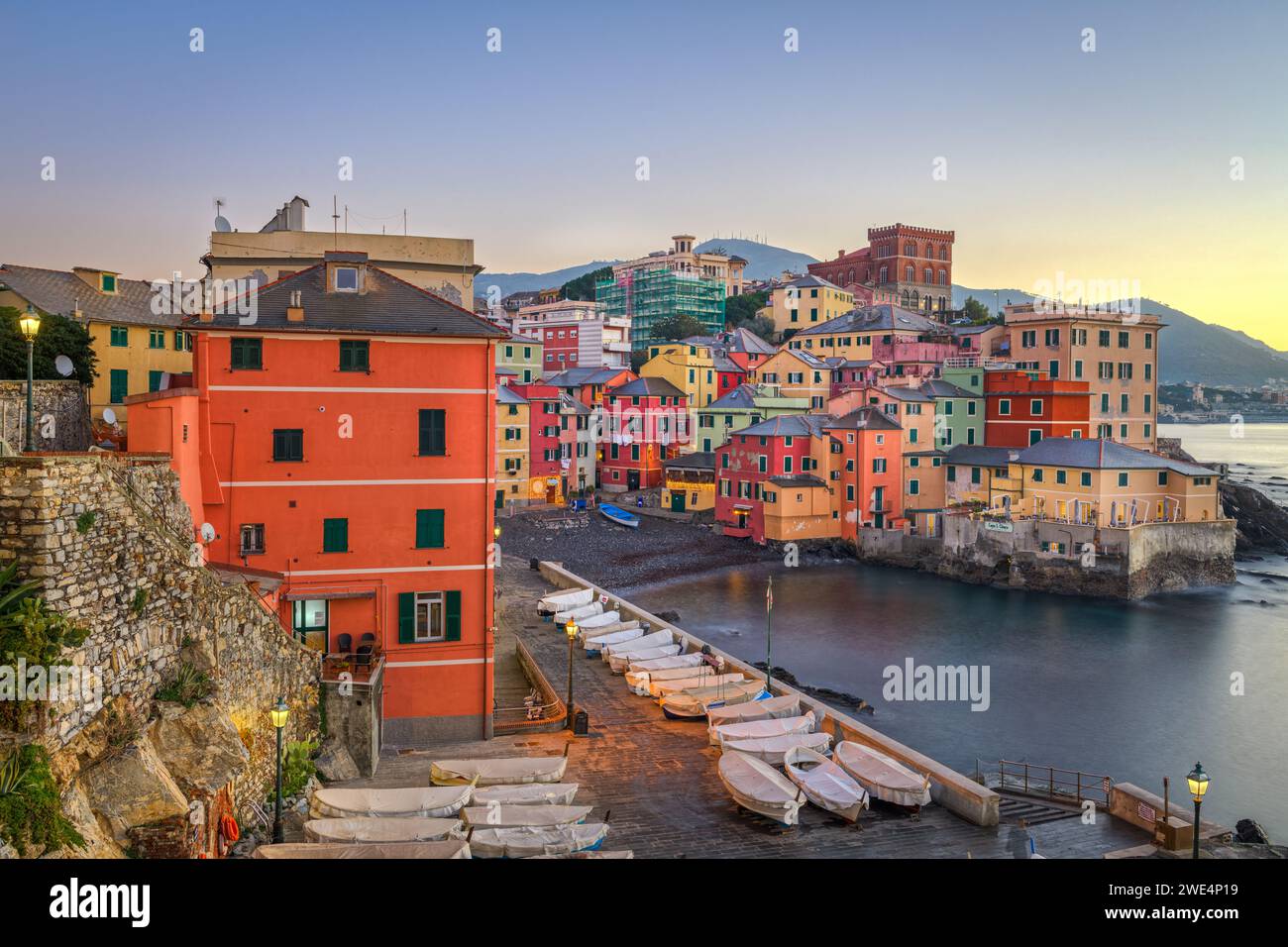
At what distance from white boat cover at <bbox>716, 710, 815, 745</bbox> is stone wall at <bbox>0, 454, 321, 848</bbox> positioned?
36.5 ft

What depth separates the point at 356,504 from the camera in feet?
72.9

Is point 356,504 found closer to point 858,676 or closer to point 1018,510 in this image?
point 858,676

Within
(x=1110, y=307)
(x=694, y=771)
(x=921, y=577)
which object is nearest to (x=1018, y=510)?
(x=921, y=577)

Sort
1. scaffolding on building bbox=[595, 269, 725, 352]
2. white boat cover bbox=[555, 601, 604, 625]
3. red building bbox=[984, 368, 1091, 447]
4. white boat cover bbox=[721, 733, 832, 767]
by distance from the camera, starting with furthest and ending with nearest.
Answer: scaffolding on building bbox=[595, 269, 725, 352] < red building bbox=[984, 368, 1091, 447] < white boat cover bbox=[555, 601, 604, 625] < white boat cover bbox=[721, 733, 832, 767]

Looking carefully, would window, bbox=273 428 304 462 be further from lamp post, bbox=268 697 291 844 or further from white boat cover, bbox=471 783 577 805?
lamp post, bbox=268 697 291 844

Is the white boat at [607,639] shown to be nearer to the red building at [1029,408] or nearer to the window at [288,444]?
the window at [288,444]

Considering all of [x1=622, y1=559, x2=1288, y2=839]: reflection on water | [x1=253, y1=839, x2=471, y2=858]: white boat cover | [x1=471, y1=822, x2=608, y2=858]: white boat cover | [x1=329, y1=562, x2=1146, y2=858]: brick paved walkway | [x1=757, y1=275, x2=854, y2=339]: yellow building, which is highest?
[x1=757, y1=275, x2=854, y2=339]: yellow building

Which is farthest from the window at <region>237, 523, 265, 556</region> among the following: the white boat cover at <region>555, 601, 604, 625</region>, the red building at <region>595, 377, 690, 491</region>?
the red building at <region>595, 377, 690, 491</region>

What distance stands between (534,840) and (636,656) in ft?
51.7

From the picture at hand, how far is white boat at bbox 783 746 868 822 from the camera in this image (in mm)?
19375

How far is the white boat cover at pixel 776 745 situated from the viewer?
Result: 22.0 m

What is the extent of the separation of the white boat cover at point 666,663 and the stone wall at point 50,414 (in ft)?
55.2

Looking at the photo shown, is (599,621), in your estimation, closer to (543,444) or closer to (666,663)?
(666,663)

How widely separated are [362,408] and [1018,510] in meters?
49.0
